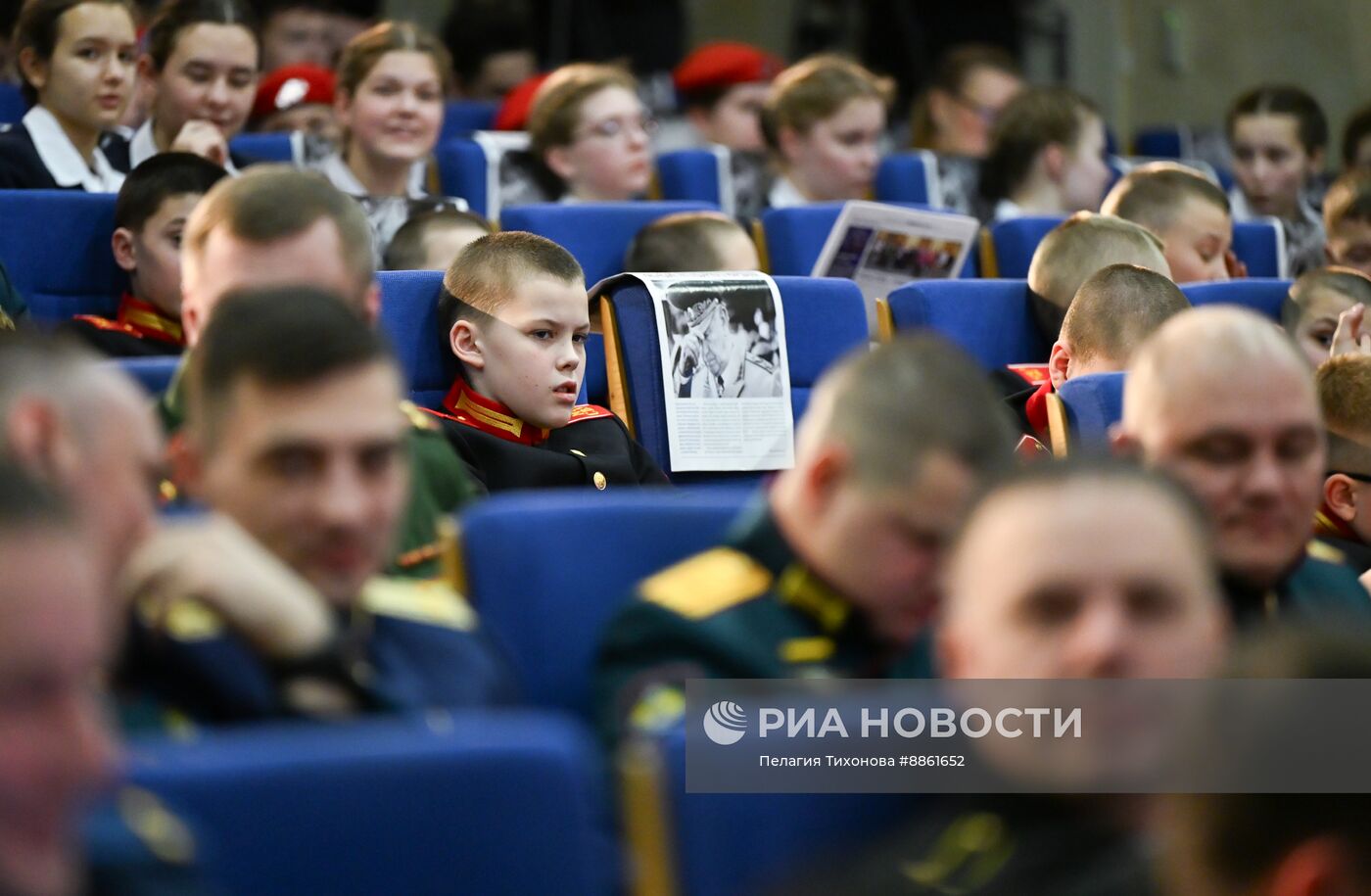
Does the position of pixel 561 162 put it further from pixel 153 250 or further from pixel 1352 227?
pixel 1352 227

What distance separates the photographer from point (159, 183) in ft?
11.7

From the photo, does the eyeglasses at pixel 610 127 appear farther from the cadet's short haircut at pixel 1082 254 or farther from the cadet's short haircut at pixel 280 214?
the cadet's short haircut at pixel 280 214

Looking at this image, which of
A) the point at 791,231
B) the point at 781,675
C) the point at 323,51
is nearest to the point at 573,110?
the point at 791,231

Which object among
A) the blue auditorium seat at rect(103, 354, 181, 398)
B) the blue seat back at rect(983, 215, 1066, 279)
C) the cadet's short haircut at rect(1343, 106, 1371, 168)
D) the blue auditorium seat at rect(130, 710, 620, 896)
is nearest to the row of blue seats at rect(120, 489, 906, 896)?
the blue auditorium seat at rect(130, 710, 620, 896)

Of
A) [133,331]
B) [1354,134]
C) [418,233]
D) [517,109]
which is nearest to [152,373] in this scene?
[133,331]

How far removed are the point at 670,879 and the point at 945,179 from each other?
4.61 m

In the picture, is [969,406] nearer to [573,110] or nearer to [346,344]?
[346,344]

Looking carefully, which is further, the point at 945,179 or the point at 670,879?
the point at 945,179

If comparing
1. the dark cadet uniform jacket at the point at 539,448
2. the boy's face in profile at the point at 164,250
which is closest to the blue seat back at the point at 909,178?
the dark cadet uniform jacket at the point at 539,448

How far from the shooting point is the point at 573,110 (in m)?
5.18

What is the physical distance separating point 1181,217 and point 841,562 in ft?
9.73

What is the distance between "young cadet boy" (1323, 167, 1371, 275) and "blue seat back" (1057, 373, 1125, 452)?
236 centimetres

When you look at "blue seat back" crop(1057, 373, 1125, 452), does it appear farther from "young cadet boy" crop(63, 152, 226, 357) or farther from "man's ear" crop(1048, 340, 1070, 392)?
"young cadet boy" crop(63, 152, 226, 357)

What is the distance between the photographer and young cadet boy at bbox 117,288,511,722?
4.99 ft
